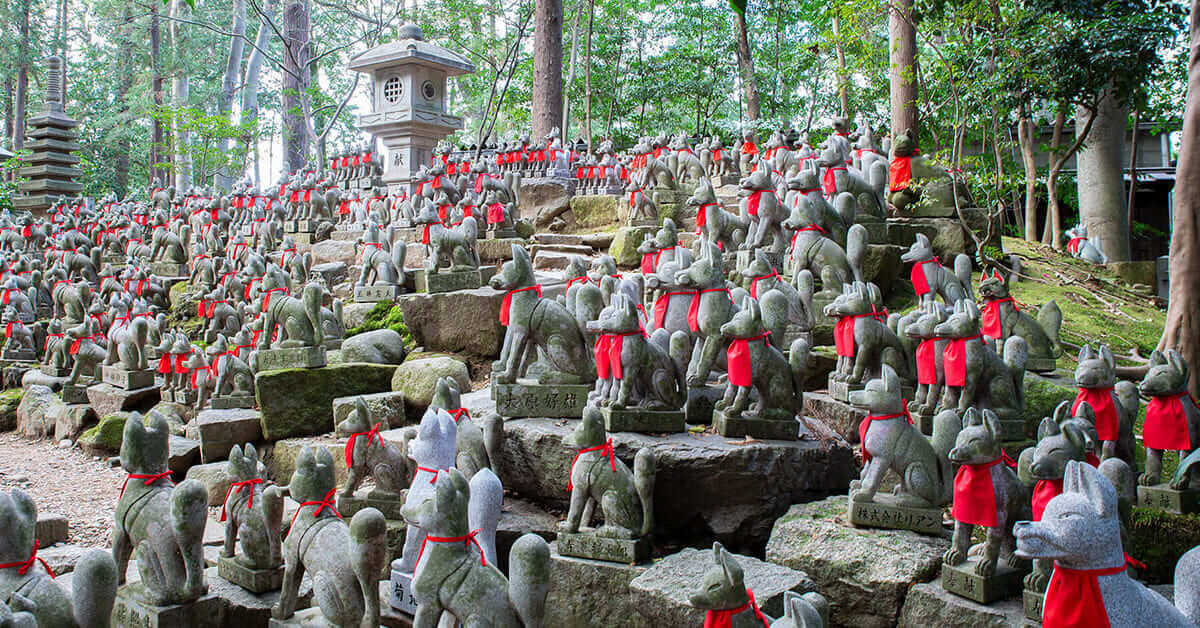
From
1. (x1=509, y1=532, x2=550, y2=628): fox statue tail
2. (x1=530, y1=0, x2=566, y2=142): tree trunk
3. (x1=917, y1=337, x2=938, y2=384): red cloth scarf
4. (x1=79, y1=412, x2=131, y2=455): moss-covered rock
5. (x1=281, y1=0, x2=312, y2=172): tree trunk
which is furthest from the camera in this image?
(x1=281, y1=0, x2=312, y2=172): tree trunk

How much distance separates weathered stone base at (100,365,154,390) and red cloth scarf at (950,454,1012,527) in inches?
362

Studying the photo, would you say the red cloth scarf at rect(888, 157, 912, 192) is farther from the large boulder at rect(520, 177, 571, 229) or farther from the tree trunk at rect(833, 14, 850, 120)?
the large boulder at rect(520, 177, 571, 229)

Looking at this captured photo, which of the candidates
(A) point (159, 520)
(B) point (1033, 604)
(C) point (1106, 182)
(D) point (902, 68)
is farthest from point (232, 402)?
(C) point (1106, 182)

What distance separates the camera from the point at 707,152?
14.5 m

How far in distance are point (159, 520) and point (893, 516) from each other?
143 inches

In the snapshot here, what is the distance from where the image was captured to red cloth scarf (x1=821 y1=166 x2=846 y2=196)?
8.55m

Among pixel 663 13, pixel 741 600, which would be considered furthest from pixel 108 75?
pixel 741 600

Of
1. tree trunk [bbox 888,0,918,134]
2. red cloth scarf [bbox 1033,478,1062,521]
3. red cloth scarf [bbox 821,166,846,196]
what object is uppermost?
tree trunk [bbox 888,0,918,134]

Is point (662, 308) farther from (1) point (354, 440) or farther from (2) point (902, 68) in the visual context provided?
(2) point (902, 68)

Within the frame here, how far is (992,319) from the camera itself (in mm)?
6309

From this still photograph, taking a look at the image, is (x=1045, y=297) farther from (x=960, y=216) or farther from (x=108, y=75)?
(x=108, y=75)

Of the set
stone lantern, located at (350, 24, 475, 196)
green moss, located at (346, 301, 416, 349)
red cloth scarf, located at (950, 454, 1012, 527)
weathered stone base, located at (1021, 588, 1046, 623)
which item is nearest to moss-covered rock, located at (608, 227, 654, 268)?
green moss, located at (346, 301, 416, 349)

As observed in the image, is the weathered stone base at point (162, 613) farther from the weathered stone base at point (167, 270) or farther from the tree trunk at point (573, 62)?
the tree trunk at point (573, 62)

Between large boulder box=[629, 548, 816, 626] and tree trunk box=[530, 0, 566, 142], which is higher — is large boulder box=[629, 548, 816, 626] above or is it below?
below
